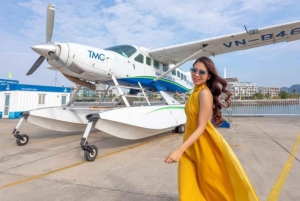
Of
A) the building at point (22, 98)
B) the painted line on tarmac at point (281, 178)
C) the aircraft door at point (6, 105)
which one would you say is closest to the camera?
the painted line on tarmac at point (281, 178)

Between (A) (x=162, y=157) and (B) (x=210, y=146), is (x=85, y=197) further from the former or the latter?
(A) (x=162, y=157)

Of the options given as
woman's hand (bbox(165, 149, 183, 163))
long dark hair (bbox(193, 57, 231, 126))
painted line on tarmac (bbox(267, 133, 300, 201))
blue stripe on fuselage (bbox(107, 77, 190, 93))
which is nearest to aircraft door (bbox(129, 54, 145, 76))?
blue stripe on fuselage (bbox(107, 77, 190, 93))

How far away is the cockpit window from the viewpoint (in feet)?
23.5

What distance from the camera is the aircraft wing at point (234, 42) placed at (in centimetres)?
725

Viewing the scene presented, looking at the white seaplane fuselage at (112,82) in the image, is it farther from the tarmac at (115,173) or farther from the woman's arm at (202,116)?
the woman's arm at (202,116)

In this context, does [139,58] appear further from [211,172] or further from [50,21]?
[211,172]

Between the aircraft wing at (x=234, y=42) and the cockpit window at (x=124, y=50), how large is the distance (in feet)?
3.51

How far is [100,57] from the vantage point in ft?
20.4

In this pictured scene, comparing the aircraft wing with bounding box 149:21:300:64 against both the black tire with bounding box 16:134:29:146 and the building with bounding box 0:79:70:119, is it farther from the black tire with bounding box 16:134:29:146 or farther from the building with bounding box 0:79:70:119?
the building with bounding box 0:79:70:119

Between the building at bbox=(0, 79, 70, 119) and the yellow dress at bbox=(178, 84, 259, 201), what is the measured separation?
18078mm

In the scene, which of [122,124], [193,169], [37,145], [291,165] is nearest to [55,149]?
[37,145]

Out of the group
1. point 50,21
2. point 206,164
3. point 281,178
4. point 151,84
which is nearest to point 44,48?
point 50,21

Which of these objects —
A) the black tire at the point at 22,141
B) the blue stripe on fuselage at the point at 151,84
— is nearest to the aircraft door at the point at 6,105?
the black tire at the point at 22,141

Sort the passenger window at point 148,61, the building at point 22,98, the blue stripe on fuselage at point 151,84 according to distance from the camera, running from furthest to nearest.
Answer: the building at point 22,98 → the passenger window at point 148,61 → the blue stripe on fuselage at point 151,84
